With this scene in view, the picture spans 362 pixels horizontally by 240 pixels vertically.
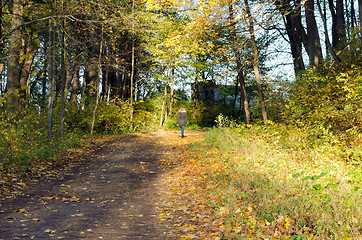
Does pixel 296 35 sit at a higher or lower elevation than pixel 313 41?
higher

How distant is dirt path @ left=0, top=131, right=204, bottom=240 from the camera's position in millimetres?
5043

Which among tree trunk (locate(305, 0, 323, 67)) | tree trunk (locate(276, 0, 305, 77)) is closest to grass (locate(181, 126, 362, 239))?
tree trunk (locate(305, 0, 323, 67))

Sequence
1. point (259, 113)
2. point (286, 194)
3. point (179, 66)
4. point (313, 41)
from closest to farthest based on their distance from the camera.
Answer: point (286, 194), point (313, 41), point (259, 113), point (179, 66)

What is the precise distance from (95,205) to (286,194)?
4150 mm

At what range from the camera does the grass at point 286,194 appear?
4.59 meters

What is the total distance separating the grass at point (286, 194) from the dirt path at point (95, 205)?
4.26ft

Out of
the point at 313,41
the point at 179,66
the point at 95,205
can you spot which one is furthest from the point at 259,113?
the point at 95,205

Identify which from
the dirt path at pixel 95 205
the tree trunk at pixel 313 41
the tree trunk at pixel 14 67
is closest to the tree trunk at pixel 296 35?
the tree trunk at pixel 313 41

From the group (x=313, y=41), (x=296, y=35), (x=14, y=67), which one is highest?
(x=296, y=35)

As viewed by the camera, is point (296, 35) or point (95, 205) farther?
point (296, 35)

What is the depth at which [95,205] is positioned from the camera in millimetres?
6691

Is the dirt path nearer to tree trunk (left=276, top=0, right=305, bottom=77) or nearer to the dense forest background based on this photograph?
the dense forest background

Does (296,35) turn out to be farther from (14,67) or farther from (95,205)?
(95,205)


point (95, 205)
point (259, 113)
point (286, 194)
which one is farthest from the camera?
point (259, 113)
